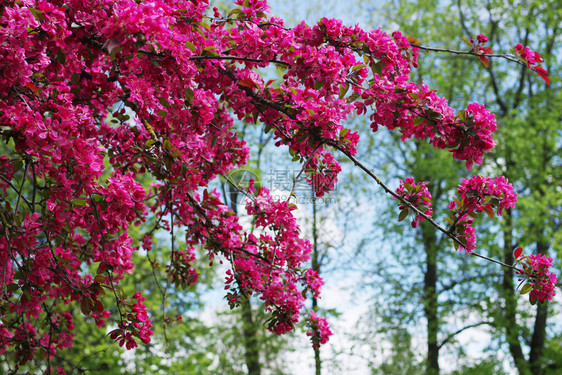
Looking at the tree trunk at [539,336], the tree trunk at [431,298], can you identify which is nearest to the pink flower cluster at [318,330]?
the tree trunk at [431,298]

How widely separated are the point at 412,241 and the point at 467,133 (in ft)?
30.6

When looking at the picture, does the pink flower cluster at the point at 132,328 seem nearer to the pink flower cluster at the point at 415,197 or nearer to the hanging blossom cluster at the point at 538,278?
the pink flower cluster at the point at 415,197

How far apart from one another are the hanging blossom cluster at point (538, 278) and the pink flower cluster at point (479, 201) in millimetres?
279

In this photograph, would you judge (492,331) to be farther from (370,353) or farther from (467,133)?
(467,133)

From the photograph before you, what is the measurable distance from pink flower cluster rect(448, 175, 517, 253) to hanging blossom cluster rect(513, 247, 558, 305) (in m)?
0.28

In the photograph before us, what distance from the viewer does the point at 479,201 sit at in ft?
9.23

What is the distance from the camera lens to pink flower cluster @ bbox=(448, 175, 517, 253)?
2783 mm

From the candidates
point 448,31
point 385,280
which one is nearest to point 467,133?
point 385,280

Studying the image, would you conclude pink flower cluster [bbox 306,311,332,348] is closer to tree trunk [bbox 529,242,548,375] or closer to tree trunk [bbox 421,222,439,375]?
tree trunk [bbox 421,222,439,375]

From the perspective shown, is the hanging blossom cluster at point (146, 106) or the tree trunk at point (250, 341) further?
the tree trunk at point (250, 341)

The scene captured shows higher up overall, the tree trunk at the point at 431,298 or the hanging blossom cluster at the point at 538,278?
the tree trunk at the point at 431,298

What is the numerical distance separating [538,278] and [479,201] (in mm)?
558

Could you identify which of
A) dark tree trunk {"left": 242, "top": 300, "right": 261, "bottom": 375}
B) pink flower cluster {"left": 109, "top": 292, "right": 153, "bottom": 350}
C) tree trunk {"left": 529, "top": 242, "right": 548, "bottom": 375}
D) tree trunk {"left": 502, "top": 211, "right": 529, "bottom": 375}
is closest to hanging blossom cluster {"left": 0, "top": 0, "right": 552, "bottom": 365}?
pink flower cluster {"left": 109, "top": 292, "right": 153, "bottom": 350}

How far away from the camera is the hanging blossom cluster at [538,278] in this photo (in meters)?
2.77
